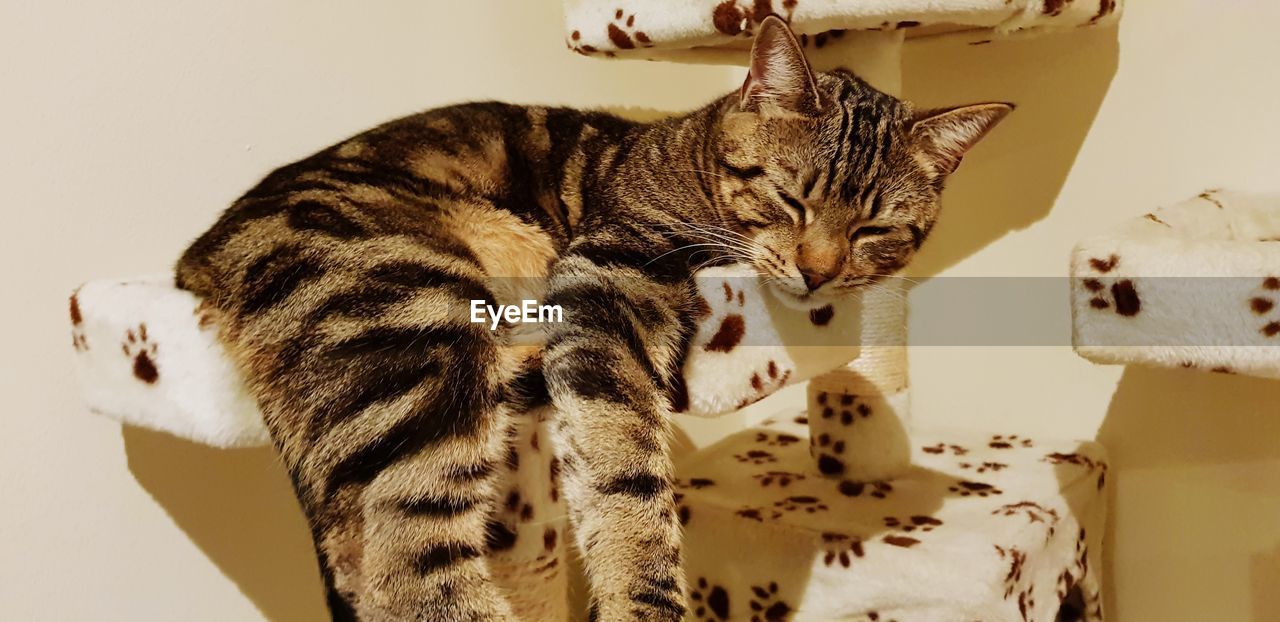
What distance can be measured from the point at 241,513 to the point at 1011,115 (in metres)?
1.26

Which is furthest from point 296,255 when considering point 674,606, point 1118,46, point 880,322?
point 1118,46

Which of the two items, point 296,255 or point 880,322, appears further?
point 880,322

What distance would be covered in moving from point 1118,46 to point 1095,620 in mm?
831

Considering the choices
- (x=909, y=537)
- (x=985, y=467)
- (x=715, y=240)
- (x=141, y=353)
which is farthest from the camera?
(x=985, y=467)

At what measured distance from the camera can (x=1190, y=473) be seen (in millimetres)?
1182

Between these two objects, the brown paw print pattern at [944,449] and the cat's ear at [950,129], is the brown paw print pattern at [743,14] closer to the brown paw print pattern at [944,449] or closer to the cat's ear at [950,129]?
the cat's ear at [950,129]

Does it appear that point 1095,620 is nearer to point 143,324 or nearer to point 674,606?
point 674,606

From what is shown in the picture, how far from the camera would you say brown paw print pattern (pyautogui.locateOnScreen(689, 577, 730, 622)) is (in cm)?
110

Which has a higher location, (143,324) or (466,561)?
(143,324)

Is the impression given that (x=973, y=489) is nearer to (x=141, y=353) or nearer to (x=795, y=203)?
(x=795, y=203)

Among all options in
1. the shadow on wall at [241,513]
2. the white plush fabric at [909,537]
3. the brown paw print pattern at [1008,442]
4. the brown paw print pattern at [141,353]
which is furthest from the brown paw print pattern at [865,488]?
the brown paw print pattern at [141,353]

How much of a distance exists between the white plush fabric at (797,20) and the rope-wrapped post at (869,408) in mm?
330

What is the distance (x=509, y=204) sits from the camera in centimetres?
92

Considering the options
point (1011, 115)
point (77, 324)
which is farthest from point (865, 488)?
point (77, 324)
